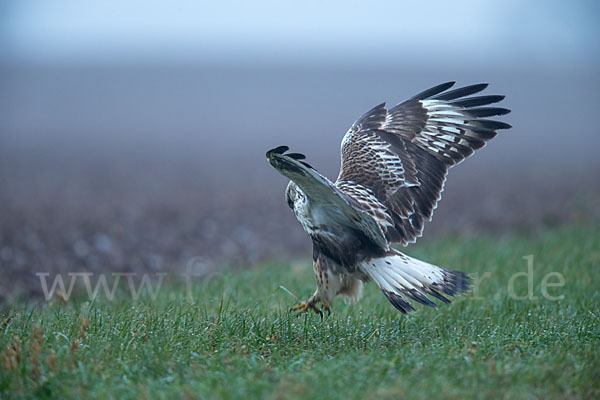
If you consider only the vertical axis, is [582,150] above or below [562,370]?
above

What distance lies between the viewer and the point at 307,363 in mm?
4043

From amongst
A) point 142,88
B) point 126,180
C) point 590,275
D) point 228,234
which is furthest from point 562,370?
point 142,88

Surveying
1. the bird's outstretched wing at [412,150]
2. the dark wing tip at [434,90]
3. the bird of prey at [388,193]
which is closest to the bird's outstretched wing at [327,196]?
the bird of prey at [388,193]

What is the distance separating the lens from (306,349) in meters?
4.48

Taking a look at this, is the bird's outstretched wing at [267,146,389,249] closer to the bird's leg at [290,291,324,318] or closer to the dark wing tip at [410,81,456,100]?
the bird's leg at [290,291,324,318]

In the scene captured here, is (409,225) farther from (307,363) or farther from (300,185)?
(307,363)

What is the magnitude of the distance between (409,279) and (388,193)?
1.10 metres

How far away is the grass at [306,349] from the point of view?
3566mm

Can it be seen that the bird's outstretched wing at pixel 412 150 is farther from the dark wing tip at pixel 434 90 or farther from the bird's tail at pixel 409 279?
the bird's tail at pixel 409 279

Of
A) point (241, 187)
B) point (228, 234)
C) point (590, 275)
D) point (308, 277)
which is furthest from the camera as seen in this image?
point (241, 187)

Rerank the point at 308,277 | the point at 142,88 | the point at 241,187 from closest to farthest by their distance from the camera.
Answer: the point at 308,277 < the point at 241,187 < the point at 142,88

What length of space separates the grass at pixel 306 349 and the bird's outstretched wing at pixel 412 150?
1.01 meters

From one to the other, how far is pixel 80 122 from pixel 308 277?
29.8 metres

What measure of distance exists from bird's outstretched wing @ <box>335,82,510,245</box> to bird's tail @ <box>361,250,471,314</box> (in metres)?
0.50
